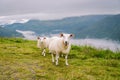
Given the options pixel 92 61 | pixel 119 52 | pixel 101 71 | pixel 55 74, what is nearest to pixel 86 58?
pixel 92 61

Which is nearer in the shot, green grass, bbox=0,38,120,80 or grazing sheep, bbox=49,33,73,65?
green grass, bbox=0,38,120,80

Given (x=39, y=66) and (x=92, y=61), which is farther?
(x=92, y=61)

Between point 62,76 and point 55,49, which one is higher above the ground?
point 55,49

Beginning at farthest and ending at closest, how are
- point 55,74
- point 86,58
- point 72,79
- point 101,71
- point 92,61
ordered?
1. point 86,58
2. point 92,61
3. point 101,71
4. point 55,74
5. point 72,79

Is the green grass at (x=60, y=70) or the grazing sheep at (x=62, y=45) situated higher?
the grazing sheep at (x=62, y=45)

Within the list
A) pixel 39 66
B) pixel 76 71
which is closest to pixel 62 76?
pixel 76 71

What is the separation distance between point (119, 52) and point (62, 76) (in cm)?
755

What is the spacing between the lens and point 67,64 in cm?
1370

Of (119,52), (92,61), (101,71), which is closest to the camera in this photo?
(101,71)

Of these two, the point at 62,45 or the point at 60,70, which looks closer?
the point at 60,70

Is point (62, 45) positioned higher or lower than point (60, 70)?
higher

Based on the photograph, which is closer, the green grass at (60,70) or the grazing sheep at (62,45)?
the green grass at (60,70)

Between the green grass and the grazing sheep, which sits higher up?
the grazing sheep

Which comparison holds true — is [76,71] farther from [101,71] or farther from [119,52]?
[119,52]
